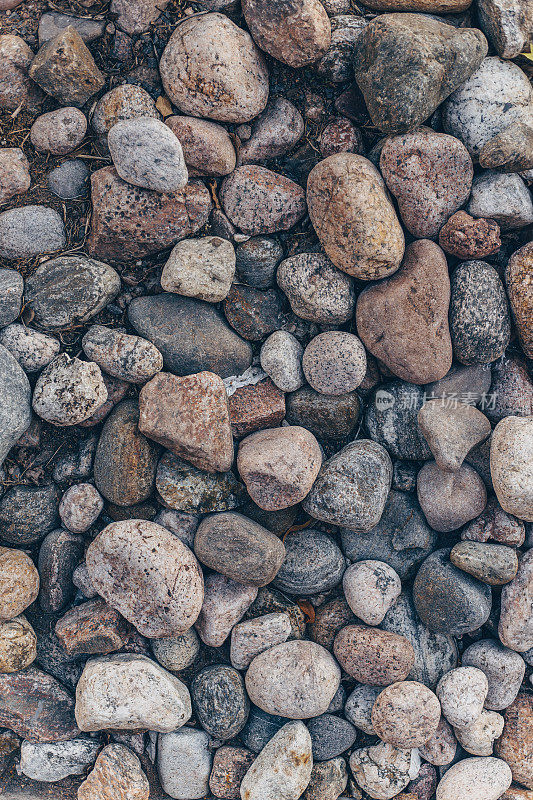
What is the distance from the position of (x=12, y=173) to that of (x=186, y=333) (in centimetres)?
126

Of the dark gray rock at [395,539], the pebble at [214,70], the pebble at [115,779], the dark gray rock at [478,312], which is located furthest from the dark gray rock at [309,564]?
the pebble at [214,70]

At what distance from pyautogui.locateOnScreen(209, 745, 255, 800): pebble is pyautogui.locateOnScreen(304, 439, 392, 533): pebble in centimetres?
146

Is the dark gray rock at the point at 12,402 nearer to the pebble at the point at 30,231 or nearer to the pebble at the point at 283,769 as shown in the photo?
the pebble at the point at 30,231

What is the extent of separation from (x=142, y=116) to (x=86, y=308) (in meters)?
1.03

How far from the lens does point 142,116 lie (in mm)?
2836

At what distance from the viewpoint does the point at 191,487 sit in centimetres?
309

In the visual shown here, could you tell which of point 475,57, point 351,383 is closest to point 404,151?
point 475,57

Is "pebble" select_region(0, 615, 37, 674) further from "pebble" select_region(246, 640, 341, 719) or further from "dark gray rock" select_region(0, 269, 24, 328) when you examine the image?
"dark gray rock" select_region(0, 269, 24, 328)

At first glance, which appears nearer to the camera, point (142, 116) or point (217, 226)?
point (142, 116)

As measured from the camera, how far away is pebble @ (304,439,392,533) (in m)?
3.09

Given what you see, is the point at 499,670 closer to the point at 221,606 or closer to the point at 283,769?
the point at 283,769

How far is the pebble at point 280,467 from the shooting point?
2959 millimetres

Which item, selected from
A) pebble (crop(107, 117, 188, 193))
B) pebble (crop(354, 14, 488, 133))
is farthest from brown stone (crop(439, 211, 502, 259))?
pebble (crop(107, 117, 188, 193))

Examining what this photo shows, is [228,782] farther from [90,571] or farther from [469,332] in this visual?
[469,332]
